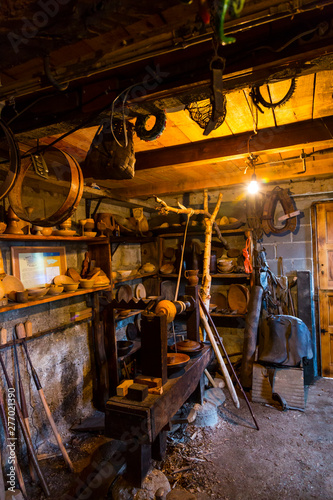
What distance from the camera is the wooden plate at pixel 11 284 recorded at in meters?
2.86

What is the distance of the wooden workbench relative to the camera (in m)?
1.80

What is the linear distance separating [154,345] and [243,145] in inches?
75.1

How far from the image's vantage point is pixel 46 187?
344cm

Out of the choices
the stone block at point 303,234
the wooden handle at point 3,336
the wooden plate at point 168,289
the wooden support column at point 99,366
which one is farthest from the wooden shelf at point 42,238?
the stone block at point 303,234

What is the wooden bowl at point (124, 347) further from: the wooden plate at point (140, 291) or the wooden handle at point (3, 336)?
the wooden handle at point (3, 336)

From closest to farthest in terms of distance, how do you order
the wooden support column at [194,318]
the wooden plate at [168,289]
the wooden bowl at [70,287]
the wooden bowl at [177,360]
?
the wooden bowl at [177,360] < the wooden support column at [194,318] < the wooden bowl at [70,287] < the wooden plate at [168,289]

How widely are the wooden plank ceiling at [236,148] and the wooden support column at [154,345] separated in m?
1.44

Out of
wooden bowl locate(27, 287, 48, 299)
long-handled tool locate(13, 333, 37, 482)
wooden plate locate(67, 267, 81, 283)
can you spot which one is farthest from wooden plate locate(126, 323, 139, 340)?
wooden bowl locate(27, 287, 48, 299)

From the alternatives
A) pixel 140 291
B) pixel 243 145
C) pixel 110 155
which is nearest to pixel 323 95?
pixel 243 145

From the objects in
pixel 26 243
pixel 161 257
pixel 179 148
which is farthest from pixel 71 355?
pixel 179 148

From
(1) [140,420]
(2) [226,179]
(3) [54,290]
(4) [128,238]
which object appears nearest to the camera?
(1) [140,420]

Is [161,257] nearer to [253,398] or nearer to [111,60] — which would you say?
[253,398]

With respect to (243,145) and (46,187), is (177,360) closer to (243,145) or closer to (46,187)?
(243,145)

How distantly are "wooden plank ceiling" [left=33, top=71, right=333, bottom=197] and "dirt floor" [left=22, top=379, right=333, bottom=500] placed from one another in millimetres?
2959
